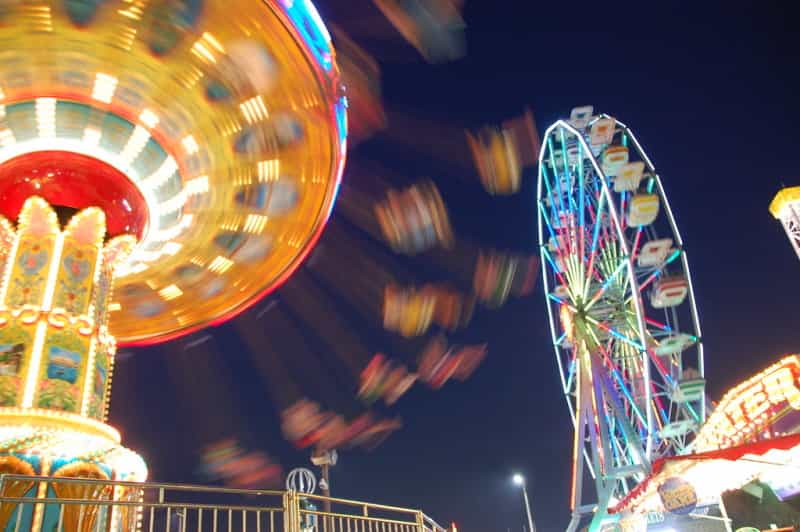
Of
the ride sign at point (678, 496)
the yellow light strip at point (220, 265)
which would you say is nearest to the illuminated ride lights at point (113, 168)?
the yellow light strip at point (220, 265)

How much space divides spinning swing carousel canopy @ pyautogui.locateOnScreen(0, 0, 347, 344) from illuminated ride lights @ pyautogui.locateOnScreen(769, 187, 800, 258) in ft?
45.2

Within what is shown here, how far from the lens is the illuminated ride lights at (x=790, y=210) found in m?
18.2

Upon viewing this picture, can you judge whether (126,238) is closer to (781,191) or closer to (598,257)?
(598,257)

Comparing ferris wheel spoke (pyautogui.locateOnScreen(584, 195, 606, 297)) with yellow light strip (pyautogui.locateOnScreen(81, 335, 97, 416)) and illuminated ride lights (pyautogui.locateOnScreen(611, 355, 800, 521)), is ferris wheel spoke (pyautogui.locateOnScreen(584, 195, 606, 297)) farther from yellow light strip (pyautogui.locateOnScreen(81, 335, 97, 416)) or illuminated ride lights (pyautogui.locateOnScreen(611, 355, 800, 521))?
yellow light strip (pyautogui.locateOnScreen(81, 335, 97, 416))

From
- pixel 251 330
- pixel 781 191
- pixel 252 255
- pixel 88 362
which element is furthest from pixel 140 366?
pixel 781 191

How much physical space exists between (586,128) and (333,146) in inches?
498

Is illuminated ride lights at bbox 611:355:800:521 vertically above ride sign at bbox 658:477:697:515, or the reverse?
illuminated ride lights at bbox 611:355:800:521

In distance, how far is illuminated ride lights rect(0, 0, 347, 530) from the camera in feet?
28.8

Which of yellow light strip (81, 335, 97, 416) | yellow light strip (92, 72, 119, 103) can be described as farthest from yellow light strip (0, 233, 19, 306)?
yellow light strip (92, 72, 119, 103)

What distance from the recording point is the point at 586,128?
21156 millimetres

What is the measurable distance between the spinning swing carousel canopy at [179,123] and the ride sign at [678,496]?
800 centimetres

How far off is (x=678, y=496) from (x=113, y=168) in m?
11.4

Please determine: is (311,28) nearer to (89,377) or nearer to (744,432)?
(89,377)

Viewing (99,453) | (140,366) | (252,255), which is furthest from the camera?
(140,366)
